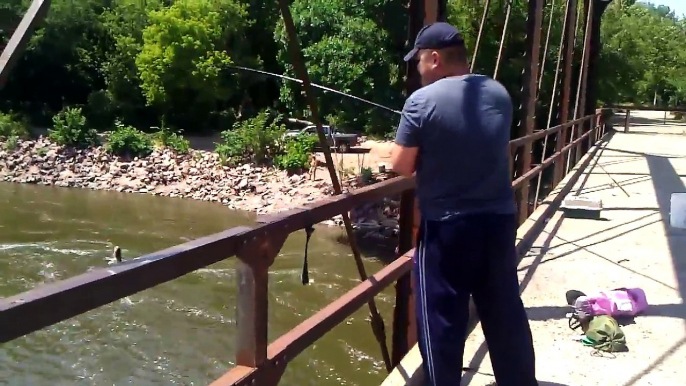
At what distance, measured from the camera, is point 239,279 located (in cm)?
249

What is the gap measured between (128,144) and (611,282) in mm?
29431

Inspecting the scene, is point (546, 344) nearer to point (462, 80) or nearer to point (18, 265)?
point (462, 80)

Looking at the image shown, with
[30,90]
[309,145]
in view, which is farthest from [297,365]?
[30,90]

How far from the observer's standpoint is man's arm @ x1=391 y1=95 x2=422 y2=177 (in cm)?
281

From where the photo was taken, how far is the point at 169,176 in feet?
104

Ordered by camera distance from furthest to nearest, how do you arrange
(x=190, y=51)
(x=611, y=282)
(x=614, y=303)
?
(x=190, y=51)
(x=611, y=282)
(x=614, y=303)

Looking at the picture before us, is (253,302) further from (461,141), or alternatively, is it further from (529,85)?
(529,85)

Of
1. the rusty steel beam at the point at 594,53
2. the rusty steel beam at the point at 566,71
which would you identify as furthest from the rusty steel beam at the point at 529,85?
the rusty steel beam at the point at 594,53

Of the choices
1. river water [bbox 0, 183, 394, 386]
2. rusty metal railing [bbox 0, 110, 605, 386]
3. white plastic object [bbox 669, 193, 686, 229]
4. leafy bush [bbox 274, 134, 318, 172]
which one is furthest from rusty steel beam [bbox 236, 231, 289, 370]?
leafy bush [bbox 274, 134, 318, 172]

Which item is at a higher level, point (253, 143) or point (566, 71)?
point (566, 71)

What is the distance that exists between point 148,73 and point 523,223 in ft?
94.9

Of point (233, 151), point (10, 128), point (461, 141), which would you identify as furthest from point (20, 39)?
point (10, 128)

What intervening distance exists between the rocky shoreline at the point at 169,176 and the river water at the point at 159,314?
2.07 m

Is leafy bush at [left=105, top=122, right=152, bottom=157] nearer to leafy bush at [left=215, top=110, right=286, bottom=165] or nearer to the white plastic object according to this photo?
leafy bush at [left=215, top=110, right=286, bottom=165]
